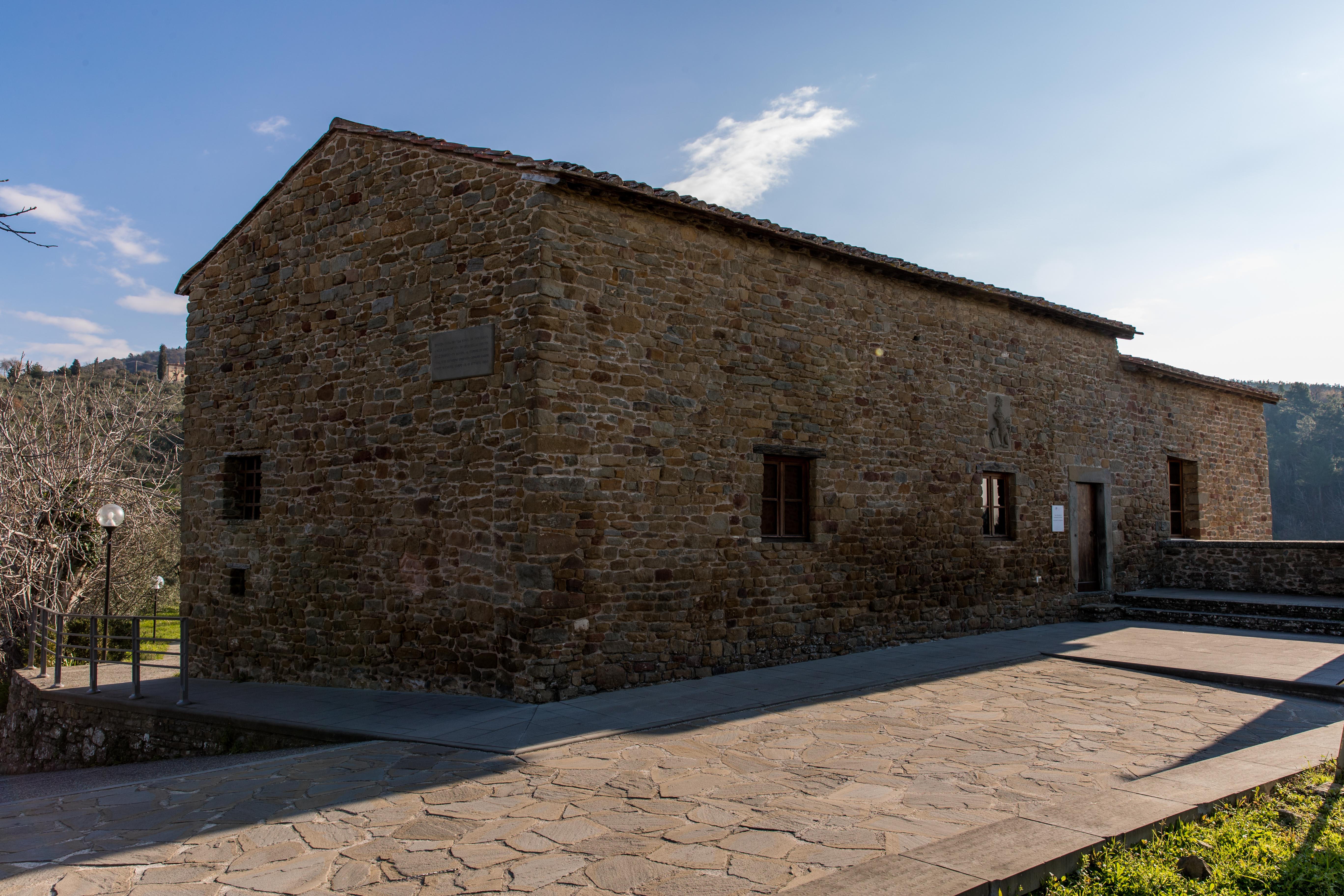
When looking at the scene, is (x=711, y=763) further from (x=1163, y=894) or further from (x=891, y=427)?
(x=891, y=427)

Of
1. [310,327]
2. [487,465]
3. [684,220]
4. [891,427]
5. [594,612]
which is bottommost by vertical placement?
[594,612]

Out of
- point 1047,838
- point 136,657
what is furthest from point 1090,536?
point 136,657

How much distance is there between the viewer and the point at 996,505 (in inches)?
483

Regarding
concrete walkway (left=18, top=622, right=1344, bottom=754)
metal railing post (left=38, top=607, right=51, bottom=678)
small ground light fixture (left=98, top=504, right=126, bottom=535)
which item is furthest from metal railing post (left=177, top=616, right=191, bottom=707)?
small ground light fixture (left=98, top=504, right=126, bottom=535)

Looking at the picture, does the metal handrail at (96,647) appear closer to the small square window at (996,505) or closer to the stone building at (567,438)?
the stone building at (567,438)

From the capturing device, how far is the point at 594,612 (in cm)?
757

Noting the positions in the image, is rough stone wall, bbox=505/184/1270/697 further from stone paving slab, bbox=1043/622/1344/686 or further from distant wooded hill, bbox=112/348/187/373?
distant wooded hill, bbox=112/348/187/373

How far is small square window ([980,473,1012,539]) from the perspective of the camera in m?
12.0

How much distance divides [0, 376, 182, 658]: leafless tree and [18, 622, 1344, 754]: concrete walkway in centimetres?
468

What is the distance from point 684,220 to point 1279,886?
710 centimetres

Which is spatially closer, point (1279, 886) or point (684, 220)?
point (1279, 886)

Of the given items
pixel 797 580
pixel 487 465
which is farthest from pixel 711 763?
pixel 797 580

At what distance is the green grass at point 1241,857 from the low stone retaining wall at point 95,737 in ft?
18.9

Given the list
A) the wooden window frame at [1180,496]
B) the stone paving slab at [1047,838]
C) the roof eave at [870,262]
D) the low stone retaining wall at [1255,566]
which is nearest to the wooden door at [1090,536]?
the low stone retaining wall at [1255,566]
